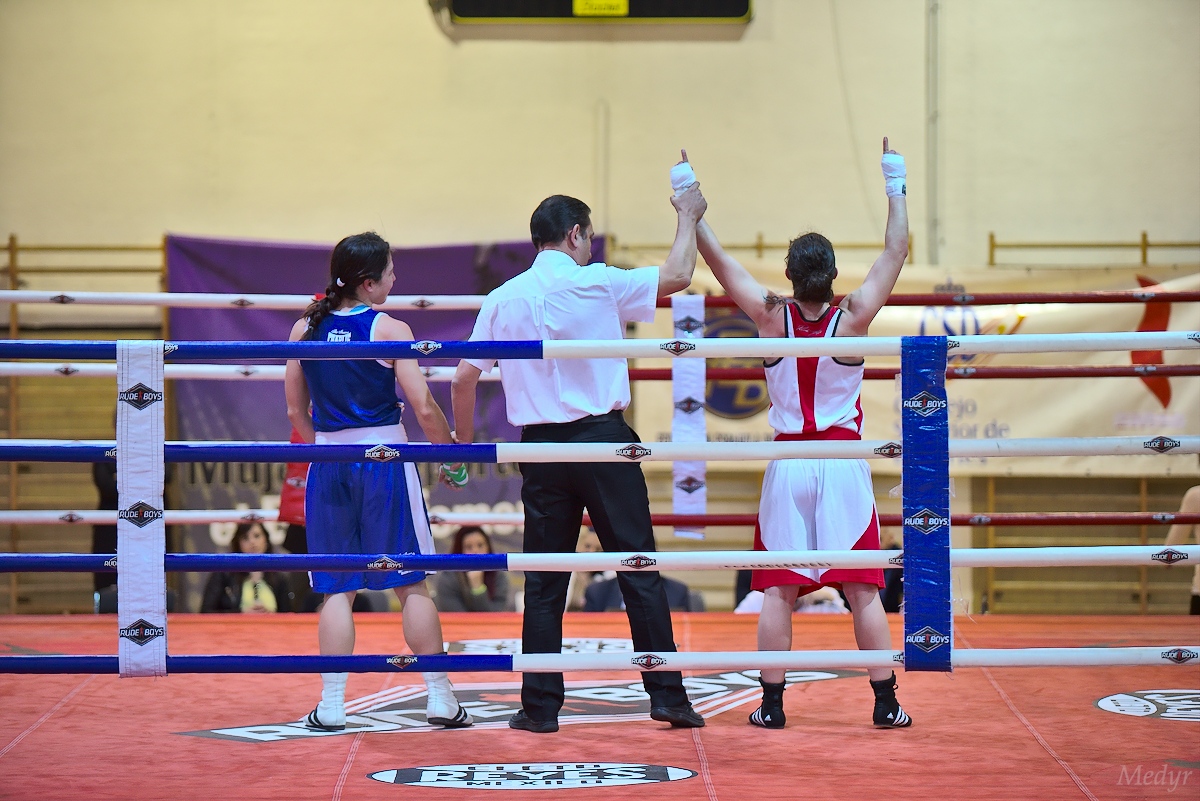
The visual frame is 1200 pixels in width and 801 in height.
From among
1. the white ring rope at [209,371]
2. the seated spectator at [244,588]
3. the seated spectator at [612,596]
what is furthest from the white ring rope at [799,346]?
the seated spectator at [244,588]

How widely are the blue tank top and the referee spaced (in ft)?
0.67

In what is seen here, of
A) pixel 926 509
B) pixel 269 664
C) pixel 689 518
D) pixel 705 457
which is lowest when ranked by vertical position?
pixel 269 664

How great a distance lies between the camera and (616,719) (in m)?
2.86

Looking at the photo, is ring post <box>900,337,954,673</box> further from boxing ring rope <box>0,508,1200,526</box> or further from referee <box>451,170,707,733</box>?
boxing ring rope <box>0,508,1200,526</box>

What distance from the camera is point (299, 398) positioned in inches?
115

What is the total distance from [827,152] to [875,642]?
5.64m

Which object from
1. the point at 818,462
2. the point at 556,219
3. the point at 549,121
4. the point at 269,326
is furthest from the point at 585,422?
the point at 549,121

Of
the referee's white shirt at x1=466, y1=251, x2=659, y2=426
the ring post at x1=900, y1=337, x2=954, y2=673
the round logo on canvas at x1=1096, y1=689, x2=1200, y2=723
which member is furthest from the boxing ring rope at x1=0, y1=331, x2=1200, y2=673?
the round logo on canvas at x1=1096, y1=689, x2=1200, y2=723

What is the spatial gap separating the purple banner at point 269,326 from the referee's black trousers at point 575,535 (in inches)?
179

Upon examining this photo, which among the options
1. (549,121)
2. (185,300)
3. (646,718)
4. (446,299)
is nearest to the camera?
(646,718)

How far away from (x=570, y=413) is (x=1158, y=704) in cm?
179

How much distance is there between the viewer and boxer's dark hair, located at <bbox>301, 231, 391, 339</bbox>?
2789 mm

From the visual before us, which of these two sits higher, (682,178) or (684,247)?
(682,178)

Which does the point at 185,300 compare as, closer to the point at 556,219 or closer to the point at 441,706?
the point at 556,219
